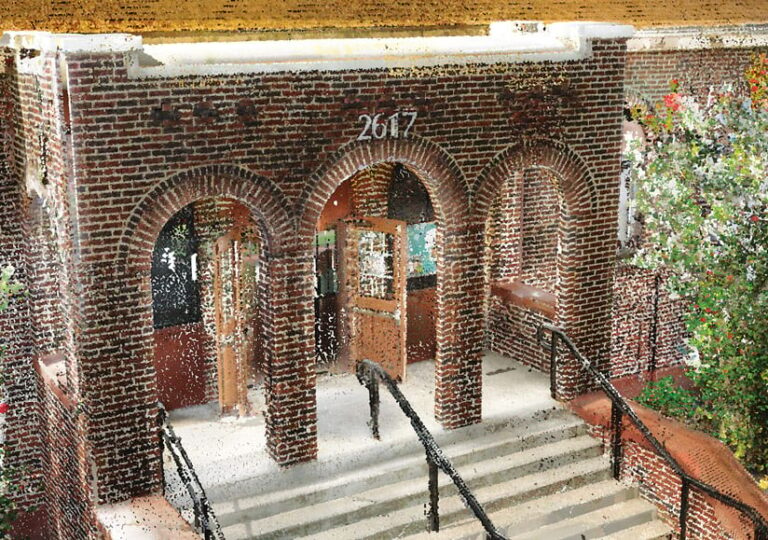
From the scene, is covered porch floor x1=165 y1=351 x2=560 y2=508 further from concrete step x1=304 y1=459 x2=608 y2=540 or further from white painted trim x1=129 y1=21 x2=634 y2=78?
white painted trim x1=129 y1=21 x2=634 y2=78

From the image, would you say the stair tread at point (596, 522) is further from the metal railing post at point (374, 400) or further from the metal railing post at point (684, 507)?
the metal railing post at point (374, 400)

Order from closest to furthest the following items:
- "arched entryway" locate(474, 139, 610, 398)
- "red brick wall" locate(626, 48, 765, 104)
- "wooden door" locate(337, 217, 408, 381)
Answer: "arched entryway" locate(474, 139, 610, 398) < "wooden door" locate(337, 217, 408, 381) < "red brick wall" locate(626, 48, 765, 104)

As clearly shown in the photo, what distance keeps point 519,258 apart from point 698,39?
4.10 meters

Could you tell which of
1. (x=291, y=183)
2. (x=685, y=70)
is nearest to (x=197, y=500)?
(x=291, y=183)

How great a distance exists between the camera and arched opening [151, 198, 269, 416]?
1155 centimetres

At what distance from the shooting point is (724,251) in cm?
1155

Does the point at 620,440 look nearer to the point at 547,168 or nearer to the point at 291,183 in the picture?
the point at 547,168

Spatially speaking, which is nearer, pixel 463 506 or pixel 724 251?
pixel 463 506

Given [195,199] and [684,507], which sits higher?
[195,199]

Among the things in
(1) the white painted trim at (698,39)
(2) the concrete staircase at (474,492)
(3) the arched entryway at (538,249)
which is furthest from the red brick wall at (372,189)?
(1) the white painted trim at (698,39)

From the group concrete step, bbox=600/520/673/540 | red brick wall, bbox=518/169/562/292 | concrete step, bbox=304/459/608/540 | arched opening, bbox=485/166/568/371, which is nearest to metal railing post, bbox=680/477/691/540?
concrete step, bbox=600/520/673/540

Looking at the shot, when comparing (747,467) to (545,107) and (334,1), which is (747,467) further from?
(334,1)

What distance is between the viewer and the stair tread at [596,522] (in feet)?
34.2

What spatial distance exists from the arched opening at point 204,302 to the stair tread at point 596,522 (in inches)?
152
